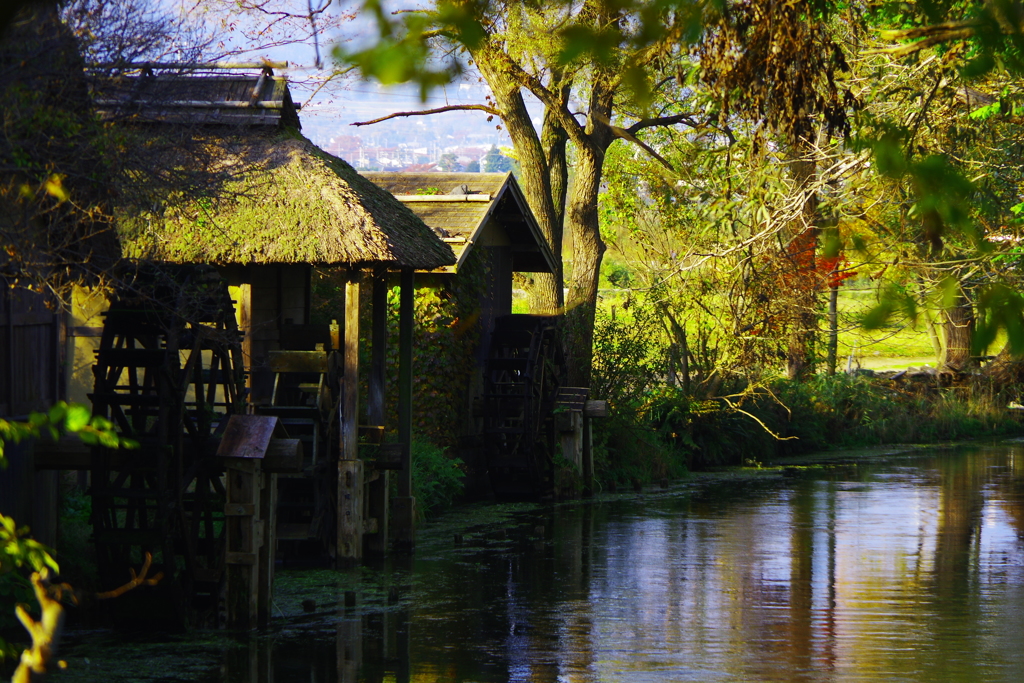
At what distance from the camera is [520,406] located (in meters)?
19.1

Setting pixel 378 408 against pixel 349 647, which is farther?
pixel 378 408

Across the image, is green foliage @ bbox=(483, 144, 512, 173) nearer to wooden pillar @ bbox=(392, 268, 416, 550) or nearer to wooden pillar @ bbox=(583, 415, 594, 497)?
wooden pillar @ bbox=(583, 415, 594, 497)

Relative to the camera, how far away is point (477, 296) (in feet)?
62.1

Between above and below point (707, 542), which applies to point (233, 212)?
above

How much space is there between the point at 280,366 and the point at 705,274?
13170mm

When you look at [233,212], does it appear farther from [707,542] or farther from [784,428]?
[784,428]

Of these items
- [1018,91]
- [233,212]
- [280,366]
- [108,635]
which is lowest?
[108,635]

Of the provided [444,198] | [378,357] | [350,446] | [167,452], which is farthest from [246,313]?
[444,198]

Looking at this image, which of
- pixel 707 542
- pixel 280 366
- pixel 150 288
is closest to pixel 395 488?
pixel 280 366

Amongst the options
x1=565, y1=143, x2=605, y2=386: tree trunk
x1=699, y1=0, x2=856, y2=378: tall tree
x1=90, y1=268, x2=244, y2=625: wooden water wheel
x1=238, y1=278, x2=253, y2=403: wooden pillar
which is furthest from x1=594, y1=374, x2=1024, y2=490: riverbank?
x1=699, y1=0, x2=856, y2=378: tall tree

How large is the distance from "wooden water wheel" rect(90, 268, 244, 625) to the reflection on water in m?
0.60

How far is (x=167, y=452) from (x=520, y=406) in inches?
385

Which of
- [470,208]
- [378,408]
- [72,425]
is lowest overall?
[378,408]

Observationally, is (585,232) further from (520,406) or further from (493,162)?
(493,162)
